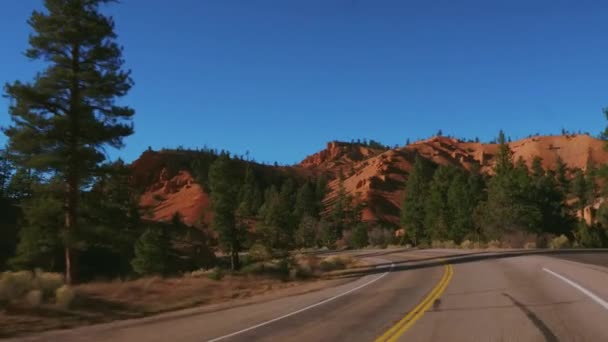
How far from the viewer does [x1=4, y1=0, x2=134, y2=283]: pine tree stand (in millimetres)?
19938

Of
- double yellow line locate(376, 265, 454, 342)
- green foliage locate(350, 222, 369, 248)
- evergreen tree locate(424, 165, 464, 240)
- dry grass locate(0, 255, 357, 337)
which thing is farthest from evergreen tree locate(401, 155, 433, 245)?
double yellow line locate(376, 265, 454, 342)

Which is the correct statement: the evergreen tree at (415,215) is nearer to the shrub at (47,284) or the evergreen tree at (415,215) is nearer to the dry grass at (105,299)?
the dry grass at (105,299)

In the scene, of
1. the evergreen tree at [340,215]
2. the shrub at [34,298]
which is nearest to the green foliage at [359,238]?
the evergreen tree at [340,215]

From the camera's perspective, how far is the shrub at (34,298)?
1320cm

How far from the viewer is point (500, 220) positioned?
5575cm

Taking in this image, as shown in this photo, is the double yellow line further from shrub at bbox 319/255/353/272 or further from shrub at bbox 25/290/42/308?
shrub at bbox 319/255/353/272

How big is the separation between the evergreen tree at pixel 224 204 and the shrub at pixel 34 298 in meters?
31.3

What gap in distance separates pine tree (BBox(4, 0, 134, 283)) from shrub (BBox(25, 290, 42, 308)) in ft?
20.8

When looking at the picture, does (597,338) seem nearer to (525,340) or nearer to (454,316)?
(525,340)

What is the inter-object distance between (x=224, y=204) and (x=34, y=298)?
31.7 m

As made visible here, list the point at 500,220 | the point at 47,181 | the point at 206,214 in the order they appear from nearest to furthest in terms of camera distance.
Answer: the point at 47,181 → the point at 500,220 → the point at 206,214

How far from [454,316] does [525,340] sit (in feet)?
8.38

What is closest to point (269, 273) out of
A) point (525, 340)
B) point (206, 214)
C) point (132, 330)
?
point (132, 330)

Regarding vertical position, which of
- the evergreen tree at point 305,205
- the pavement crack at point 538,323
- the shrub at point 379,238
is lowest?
the shrub at point 379,238
